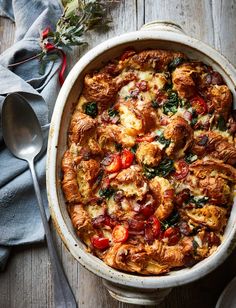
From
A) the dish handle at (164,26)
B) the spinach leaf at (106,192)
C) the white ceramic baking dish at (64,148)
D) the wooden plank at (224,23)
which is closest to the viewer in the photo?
the white ceramic baking dish at (64,148)

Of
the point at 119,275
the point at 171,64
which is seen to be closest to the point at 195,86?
the point at 171,64

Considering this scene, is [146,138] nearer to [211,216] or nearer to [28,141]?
[211,216]

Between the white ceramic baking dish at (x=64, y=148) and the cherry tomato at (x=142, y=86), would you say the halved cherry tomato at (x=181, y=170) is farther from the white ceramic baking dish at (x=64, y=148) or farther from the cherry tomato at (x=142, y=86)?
the cherry tomato at (x=142, y=86)

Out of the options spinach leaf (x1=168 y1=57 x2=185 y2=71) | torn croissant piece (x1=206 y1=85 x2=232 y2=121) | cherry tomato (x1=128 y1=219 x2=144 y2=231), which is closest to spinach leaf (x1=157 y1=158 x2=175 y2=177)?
cherry tomato (x1=128 y1=219 x2=144 y2=231)

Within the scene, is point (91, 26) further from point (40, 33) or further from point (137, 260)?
point (137, 260)

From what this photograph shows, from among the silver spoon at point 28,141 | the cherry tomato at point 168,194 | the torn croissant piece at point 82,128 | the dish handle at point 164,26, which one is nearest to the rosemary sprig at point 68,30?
the silver spoon at point 28,141

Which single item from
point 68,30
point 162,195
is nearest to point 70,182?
point 162,195

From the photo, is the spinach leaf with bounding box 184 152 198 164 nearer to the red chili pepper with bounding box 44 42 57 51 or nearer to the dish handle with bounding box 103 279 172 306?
the dish handle with bounding box 103 279 172 306
